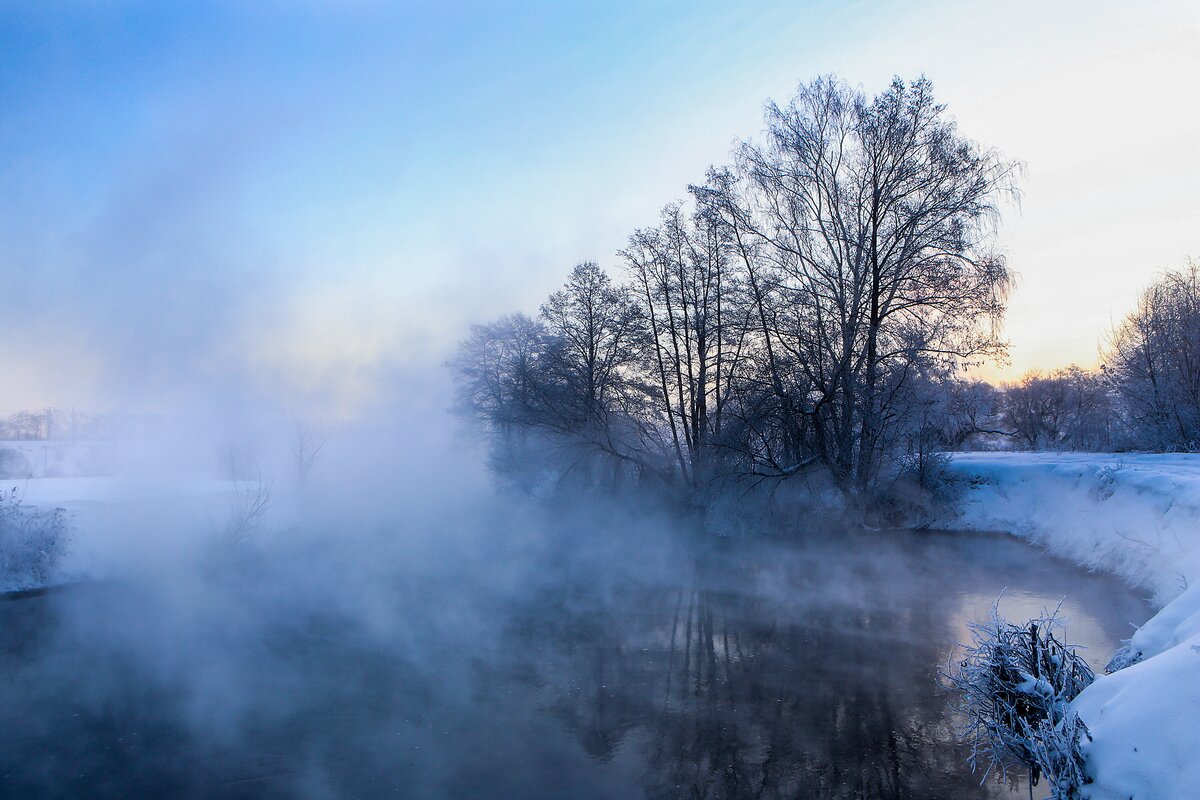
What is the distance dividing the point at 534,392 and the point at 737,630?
15.3 meters

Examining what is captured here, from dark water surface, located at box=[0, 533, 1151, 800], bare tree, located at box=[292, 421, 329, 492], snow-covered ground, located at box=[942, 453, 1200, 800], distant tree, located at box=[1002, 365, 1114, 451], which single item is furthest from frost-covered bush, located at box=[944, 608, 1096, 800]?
bare tree, located at box=[292, 421, 329, 492]

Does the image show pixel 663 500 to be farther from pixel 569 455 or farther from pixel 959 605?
pixel 959 605

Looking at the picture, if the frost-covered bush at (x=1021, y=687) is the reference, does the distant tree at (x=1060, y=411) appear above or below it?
above

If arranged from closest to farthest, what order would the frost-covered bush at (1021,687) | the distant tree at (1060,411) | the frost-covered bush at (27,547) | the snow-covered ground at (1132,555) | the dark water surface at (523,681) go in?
the snow-covered ground at (1132,555) → the frost-covered bush at (1021,687) → the dark water surface at (523,681) → the frost-covered bush at (27,547) → the distant tree at (1060,411)

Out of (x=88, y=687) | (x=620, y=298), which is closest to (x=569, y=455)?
(x=620, y=298)

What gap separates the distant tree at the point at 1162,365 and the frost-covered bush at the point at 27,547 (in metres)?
28.9

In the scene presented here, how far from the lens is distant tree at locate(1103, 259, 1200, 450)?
21.0 meters

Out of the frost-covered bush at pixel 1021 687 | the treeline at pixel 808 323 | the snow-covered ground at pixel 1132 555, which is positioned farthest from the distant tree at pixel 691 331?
the frost-covered bush at pixel 1021 687

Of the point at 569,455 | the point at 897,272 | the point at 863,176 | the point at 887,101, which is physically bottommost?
the point at 569,455

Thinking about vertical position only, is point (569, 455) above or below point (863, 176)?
below

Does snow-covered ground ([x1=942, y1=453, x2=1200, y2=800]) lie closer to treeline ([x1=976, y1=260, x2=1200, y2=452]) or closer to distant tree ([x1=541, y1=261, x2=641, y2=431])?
treeline ([x1=976, y1=260, x2=1200, y2=452])

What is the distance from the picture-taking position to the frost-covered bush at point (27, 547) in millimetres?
15852

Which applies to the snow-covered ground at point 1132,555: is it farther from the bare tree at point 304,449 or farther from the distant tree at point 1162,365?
the bare tree at point 304,449

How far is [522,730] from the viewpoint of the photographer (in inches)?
288
